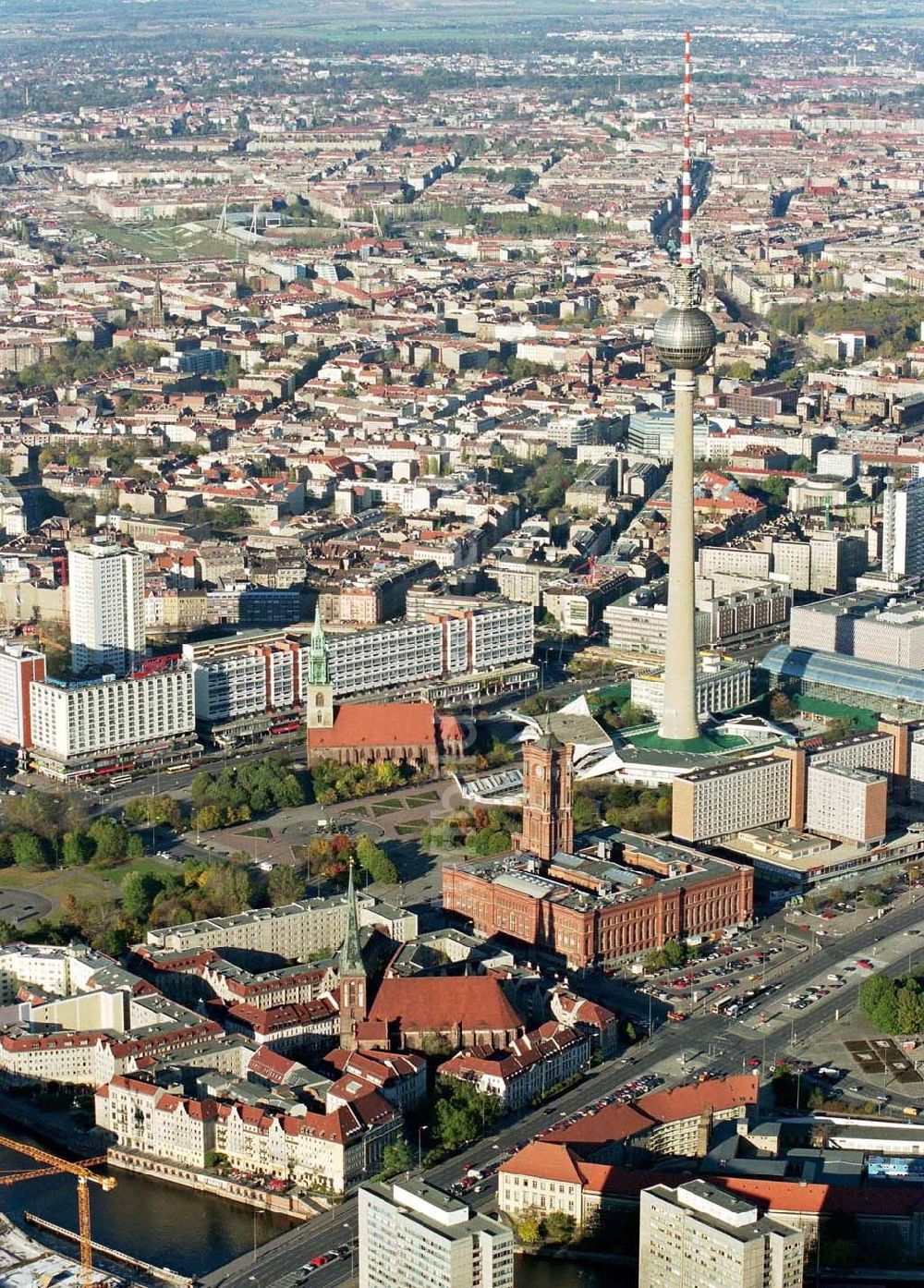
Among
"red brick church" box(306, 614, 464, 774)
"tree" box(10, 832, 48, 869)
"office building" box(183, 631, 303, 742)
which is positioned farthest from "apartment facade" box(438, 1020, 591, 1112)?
"office building" box(183, 631, 303, 742)

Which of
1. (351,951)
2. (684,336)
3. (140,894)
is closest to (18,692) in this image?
(140,894)

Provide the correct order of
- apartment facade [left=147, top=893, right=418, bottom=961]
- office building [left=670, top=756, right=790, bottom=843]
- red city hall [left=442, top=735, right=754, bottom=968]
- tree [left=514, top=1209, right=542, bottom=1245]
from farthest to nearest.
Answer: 1. office building [left=670, top=756, right=790, bottom=843]
2. red city hall [left=442, top=735, right=754, bottom=968]
3. apartment facade [left=147, top=893, right=418, bottom=961]
4. tree [left=514, top=1209, right=542, bottom=1245]

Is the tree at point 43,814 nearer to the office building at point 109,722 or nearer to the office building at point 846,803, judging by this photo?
the office building at point 109,722

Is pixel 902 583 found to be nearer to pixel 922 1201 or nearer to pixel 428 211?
pixel 922 1201

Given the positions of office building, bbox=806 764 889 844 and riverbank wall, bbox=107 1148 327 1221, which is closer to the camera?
riverbank wall, bbox=107 1148 327 1221

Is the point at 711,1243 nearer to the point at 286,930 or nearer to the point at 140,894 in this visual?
the point at 286,930

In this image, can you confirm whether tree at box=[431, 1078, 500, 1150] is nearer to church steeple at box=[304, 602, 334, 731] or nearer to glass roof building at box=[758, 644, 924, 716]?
church steeple at box=[304, 602, 334, 731]

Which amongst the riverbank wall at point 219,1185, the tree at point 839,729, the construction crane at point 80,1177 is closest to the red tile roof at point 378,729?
the tree at point 839,729
